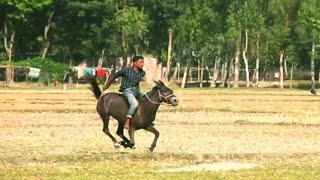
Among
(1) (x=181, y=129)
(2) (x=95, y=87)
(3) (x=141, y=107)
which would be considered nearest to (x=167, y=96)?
(3) (x=141, y=107)

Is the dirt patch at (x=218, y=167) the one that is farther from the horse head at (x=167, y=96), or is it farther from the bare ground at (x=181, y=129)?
the bare ground at (x=181, y=129)

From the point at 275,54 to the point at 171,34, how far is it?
1855 centimetres

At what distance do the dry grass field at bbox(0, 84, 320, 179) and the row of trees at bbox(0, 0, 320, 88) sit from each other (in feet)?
163

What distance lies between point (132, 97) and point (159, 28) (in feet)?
263

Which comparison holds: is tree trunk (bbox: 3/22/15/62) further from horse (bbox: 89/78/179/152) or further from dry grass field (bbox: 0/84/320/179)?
horse (bbox: 89/78/179/152)

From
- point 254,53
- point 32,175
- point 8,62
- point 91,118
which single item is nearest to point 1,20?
point 8,62

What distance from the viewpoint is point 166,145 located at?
2202 cm

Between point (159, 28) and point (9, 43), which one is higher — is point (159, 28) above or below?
above

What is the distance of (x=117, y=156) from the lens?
717 inches

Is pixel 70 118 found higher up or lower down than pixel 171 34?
lower down

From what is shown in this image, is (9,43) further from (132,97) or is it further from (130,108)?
(130,108)

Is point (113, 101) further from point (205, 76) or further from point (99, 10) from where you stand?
point (205, 76)

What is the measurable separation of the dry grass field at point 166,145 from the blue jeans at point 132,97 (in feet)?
3.61

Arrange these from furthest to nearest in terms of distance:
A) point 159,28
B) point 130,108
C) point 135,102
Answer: point 159,28
point 135,102
point 130,108
